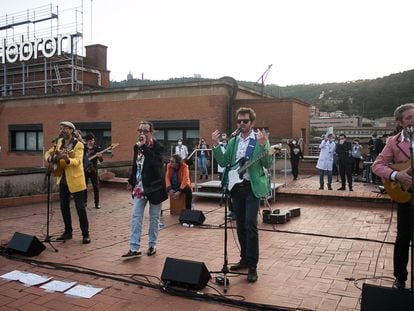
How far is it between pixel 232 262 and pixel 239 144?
1.69 meters

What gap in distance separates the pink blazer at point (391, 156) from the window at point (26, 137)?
26.5m

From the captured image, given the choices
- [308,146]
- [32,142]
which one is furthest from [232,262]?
[32,142]

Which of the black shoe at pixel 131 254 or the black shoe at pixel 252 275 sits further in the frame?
the black shoe at pixel 131 254

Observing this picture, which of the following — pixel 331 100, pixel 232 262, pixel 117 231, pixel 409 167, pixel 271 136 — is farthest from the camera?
pixel 331 100

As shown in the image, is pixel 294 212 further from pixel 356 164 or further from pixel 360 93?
pixel 360 93

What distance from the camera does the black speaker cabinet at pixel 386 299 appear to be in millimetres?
3623

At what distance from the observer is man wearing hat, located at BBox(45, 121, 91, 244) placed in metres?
6.86

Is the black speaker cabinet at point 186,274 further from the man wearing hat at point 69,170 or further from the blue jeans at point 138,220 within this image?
the man wearing hat at point 69,170

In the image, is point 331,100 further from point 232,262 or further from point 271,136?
point 232,262

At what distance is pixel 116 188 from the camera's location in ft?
48.5

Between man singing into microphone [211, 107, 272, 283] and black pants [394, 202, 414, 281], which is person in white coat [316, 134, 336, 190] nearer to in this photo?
man singing into microphone [211, 107, 272, 283]

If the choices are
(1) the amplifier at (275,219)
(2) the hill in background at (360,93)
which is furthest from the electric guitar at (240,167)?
(2) the hill in background at (360,93)

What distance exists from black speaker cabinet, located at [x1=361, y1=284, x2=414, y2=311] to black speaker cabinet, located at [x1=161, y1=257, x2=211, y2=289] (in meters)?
1.69

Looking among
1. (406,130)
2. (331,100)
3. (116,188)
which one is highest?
(331,100)
